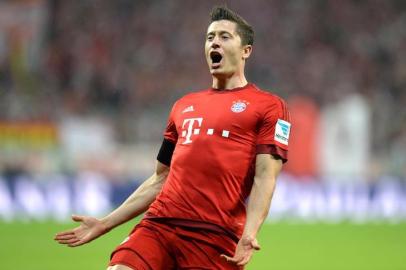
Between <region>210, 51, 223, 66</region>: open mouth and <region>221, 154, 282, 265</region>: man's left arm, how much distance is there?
26.5 inches

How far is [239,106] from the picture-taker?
5176mm

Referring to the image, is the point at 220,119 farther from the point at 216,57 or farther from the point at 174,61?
the point at 174,61

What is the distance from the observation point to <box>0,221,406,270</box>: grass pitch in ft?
35.8

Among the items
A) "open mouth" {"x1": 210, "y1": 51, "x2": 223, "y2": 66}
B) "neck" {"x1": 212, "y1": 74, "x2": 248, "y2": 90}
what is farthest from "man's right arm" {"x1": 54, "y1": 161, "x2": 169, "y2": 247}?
"open mouth" {"x1": 210, "y1": 51, "x2": 223, "y2": 66}

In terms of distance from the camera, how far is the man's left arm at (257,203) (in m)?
4.67

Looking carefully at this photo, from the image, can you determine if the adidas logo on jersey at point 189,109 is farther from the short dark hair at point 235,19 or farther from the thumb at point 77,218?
the thumb at point 77,218

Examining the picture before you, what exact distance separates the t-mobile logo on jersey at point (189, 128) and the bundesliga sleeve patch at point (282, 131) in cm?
46

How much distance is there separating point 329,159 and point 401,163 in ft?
4.99

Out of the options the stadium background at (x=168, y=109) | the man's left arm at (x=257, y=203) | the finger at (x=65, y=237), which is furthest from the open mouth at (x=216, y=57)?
the stadium background at (x=168, y=109)

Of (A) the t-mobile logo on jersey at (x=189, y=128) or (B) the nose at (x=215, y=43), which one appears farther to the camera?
(B) the nose at (x=215, y=43)

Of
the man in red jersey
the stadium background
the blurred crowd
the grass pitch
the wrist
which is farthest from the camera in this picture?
the blurred crowd

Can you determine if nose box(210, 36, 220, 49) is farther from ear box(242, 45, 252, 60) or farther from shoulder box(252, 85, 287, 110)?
shoulder box(252, 85, 287, 110)

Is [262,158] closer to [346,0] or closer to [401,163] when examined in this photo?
[401,163]

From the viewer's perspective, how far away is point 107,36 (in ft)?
74.6
